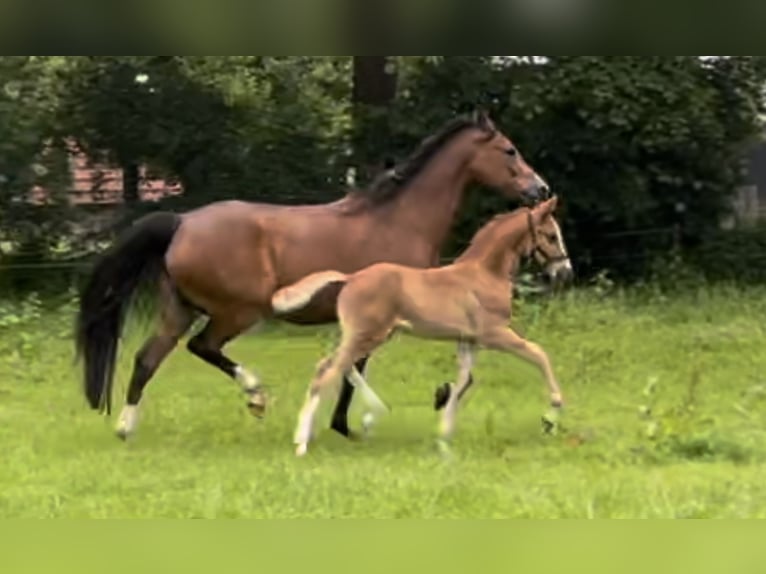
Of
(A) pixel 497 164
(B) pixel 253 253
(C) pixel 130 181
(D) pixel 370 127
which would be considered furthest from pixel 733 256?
Result: (B) pixel 253 253

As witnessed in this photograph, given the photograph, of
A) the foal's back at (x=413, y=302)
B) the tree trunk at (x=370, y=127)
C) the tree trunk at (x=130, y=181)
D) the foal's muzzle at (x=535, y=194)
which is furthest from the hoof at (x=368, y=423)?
the tree trunk at (x=130, y=181)

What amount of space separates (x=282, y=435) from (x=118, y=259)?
1.17 m

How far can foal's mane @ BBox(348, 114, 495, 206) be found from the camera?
20.1 feet

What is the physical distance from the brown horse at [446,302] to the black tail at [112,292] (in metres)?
0.77

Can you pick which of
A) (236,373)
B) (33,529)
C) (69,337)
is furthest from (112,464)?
(69,337)

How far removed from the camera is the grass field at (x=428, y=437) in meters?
4.19

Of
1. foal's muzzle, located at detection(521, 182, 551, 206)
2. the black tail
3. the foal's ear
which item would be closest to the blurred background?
foal's muzzle, located at detection(521, 182, 551, 206)

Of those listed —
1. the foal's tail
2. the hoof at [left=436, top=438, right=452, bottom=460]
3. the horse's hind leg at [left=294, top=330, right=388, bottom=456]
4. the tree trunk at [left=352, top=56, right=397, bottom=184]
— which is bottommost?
the tree trunk at [left=352, top=56, right=397, bottom=184]

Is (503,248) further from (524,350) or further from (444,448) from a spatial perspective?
(444,448)

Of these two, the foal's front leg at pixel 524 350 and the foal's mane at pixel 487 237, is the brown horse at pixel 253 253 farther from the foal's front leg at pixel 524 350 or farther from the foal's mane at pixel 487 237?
the foal's front leg at pixel 524 350

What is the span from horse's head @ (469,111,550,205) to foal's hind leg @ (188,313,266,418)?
4.32 ft

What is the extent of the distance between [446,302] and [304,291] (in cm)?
64

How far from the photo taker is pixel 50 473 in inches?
199

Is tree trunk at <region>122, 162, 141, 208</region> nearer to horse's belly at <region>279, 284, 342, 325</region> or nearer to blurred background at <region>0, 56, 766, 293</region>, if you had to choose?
blurred background at <region>0, 56, 766, 293</region>
